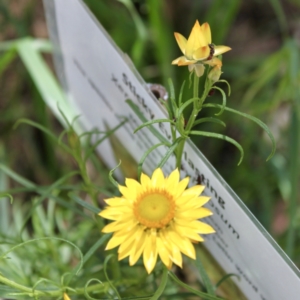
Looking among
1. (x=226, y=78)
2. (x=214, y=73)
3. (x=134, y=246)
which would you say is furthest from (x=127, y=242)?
(x=226, y=78)

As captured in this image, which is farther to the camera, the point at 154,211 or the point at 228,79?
the point at 228,79

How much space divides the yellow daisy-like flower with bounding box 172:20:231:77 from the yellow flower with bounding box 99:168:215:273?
3.6 inches

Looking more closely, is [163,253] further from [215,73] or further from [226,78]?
[226,78]

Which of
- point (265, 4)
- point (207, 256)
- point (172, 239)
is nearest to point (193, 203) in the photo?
point (172, 239)

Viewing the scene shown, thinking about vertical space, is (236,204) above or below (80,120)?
below

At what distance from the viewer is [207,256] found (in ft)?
1.92

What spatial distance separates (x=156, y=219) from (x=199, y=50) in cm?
14

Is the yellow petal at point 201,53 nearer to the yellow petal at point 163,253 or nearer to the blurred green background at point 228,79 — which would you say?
the yellow petal at point 163,253

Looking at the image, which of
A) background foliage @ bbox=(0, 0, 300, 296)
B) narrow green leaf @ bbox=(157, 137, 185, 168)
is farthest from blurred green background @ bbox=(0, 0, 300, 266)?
narrow green leaf @ bbox=(157, 137, 185, 168)

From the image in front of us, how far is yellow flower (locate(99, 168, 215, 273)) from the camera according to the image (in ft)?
1.27

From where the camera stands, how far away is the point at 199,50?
36cm

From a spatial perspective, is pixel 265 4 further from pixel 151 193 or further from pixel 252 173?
pixel 151 193

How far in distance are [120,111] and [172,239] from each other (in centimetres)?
24

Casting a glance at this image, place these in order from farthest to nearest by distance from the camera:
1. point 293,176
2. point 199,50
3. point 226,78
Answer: point 226,78 < point 293,176 < point 199,50
